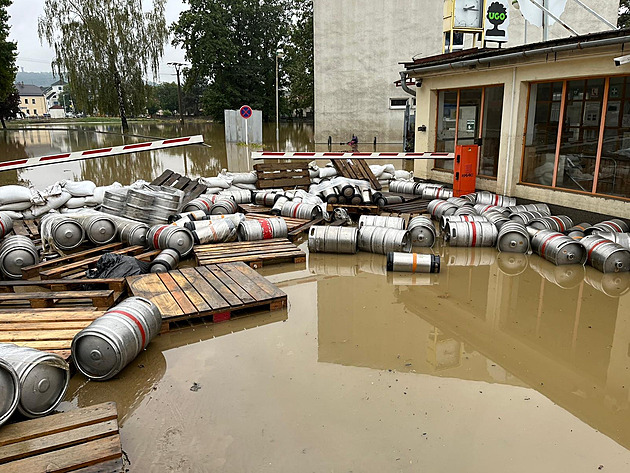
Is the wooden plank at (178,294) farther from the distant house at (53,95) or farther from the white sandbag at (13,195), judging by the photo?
the distant house at (53,95)

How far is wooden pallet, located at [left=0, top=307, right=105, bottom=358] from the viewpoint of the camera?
5023 mm

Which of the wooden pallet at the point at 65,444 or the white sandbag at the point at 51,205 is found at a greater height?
the white sandbag at the point at 51,205

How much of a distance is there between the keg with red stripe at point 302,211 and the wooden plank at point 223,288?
3562 millimetres

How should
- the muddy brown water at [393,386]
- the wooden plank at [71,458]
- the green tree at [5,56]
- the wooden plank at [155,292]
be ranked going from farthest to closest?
the green tree at [5,56] < the wooden plank at [155,292] < the muddy brown water at [393,386] < the wooden plank at [71,458]

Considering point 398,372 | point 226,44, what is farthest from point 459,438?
point 226,44

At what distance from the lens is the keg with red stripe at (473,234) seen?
890 centimetres

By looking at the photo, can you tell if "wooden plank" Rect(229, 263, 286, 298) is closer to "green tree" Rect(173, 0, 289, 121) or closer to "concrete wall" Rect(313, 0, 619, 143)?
"concrete wall" Rect(313, 0, 619, 143)

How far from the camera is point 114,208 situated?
9727mm

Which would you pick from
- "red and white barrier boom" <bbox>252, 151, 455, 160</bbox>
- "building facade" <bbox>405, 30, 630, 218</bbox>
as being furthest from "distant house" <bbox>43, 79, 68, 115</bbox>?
"building facade" <bbox>405, 30, 630, 218</bbox>

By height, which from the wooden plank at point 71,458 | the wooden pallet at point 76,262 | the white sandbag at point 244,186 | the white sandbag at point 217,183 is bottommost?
the wooden plank at point 71,458

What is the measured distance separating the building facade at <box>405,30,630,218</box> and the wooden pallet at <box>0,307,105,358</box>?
973 cm

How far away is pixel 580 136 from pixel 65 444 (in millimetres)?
10894

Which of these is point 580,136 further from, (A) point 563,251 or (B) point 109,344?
(B) point 109,344

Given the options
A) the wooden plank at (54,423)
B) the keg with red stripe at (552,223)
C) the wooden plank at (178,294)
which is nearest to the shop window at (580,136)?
the keg with red stripe at (552,223)
